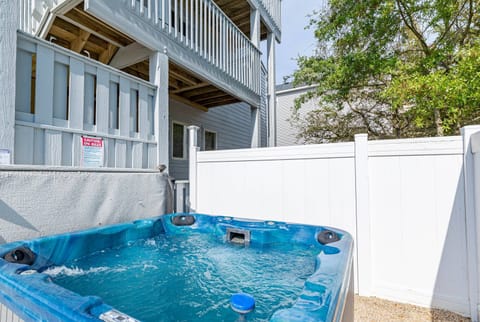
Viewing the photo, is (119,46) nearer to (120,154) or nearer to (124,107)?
(124,107)

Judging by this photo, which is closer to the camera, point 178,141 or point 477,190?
point 477,190

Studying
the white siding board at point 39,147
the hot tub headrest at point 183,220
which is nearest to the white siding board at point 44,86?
the white siding board at point 39,147

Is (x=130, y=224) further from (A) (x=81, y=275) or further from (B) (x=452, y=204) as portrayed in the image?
(B) (x=452, y=204)

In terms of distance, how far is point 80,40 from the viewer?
372 cm

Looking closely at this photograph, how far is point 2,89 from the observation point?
2.03 metres

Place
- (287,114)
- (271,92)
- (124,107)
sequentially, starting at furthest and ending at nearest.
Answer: (287,114), (271,92), (124,107)

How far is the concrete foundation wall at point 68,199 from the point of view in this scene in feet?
6.43

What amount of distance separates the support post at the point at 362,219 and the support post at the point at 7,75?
10.2 ft

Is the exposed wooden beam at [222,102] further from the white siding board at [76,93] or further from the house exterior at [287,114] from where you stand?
the house exterior at [287,114]

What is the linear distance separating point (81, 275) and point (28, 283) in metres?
0.82

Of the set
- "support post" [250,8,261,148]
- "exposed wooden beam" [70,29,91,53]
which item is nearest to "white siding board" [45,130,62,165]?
"exposed wooden beam" [70,29,91,53]

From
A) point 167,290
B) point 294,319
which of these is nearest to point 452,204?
point 294,319

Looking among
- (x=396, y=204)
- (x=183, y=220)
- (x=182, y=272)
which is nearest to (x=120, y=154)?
(x=183, y=220)

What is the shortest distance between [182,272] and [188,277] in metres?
0.12
